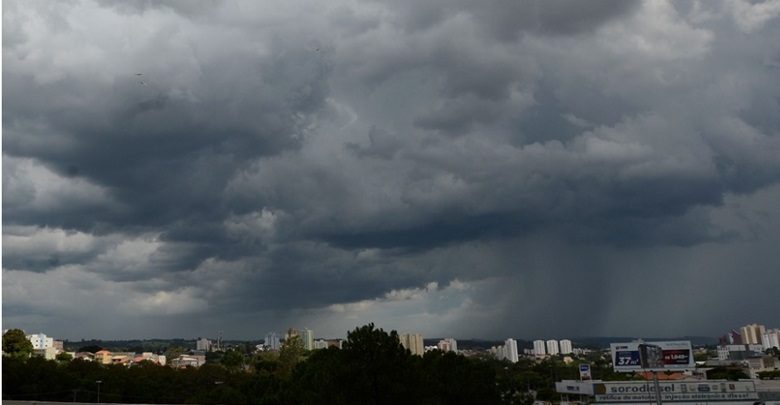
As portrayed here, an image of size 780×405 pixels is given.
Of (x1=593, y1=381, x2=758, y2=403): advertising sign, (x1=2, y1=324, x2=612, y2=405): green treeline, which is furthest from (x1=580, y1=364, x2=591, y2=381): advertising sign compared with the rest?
(x1=2, y1=324, x2=612, y2=405): green treeline

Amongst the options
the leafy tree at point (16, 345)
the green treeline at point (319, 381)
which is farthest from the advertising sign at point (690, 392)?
the leafy tree at point (16, 345)

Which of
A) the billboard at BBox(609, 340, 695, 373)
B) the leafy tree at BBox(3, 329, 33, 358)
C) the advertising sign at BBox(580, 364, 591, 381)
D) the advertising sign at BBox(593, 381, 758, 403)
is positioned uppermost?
the leafy tree at BBox(3, 329, 33, 358)

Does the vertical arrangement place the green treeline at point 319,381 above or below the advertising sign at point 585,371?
above

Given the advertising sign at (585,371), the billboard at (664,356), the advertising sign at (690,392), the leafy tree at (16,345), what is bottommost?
the advertising sign at (690,392)

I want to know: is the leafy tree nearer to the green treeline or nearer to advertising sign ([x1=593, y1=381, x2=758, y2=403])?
the green treeline

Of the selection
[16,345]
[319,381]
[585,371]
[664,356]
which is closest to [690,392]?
[664,356]

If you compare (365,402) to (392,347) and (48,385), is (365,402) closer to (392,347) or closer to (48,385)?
(392,347)

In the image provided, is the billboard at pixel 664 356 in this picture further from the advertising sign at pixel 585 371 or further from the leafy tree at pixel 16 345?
the leafy tree at pixel 16 345
